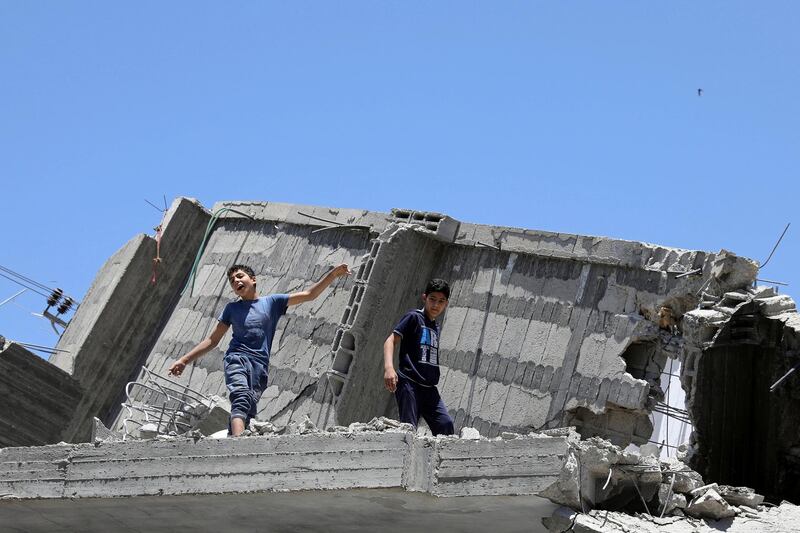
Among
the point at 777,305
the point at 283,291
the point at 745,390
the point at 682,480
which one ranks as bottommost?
the point at 682,480

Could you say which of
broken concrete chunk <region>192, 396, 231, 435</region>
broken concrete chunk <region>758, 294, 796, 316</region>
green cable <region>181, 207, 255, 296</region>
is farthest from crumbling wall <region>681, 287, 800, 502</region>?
green cable <region>181, 207, 255, 296</region>

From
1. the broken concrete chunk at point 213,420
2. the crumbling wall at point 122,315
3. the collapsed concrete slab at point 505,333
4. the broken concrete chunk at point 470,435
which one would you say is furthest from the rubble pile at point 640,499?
the crumbling wall at point 122,315

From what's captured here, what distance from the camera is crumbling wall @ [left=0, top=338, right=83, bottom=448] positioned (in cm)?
1541

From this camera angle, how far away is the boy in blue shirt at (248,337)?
9109mm

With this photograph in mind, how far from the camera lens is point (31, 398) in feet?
51.8

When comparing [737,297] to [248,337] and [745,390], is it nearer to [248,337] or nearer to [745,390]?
[745,390]

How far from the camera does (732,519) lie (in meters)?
6.59

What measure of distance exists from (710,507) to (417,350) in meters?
2.99

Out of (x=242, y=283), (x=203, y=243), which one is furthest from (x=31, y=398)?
(x=242, y=283)

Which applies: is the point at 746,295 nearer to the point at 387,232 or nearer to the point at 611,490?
the point at 611,490

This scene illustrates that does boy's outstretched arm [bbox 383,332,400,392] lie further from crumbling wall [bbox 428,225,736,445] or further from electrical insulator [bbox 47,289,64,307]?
electrical insulator [bbox 47,289,64,307]

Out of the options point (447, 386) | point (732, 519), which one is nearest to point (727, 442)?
point (732, 519)

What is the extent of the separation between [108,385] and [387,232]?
5126 millimetres

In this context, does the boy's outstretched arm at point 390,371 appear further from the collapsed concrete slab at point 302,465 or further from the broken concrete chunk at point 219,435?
the collapsed concrete slab at point 302,465
